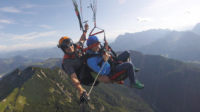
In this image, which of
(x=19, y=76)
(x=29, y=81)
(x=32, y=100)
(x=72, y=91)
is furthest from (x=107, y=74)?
(x=19, y=76)

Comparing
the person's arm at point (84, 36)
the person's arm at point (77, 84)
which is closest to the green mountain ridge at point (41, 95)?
the person's arm at point (84, 36)

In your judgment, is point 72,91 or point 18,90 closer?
point 18,90

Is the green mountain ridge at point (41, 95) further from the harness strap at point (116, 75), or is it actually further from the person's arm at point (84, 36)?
the harness strap at point (116, 75)

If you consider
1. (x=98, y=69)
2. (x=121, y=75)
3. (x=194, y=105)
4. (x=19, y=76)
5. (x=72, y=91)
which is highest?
(x=98, y=69)

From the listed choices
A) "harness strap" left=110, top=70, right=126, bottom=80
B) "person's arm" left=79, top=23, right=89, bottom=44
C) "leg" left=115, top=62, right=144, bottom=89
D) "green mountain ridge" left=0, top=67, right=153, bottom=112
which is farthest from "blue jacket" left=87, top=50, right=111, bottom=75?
"green mountain ridge" left=0, top=67, right=153, bottom=112

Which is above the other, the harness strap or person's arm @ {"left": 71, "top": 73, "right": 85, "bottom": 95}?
person's arm @ {"left": 71, "top": 73, "right": 85, "bottom": 95}

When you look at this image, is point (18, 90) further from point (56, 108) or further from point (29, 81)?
point (56, 108)

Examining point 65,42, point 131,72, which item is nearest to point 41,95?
point 65,42

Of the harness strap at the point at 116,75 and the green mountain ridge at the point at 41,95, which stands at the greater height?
the harness strap at the point at 116,75

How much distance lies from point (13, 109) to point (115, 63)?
11690 cm

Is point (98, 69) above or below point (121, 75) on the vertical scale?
above

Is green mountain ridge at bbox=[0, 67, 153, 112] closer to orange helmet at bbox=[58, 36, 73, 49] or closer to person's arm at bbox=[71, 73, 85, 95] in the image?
orange helmet at bbox=[58, 36, 73, 49]

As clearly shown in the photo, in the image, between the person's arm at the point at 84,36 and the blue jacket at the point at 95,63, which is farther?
the person's arm at the point at 84,36

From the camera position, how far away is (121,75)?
8.64m
